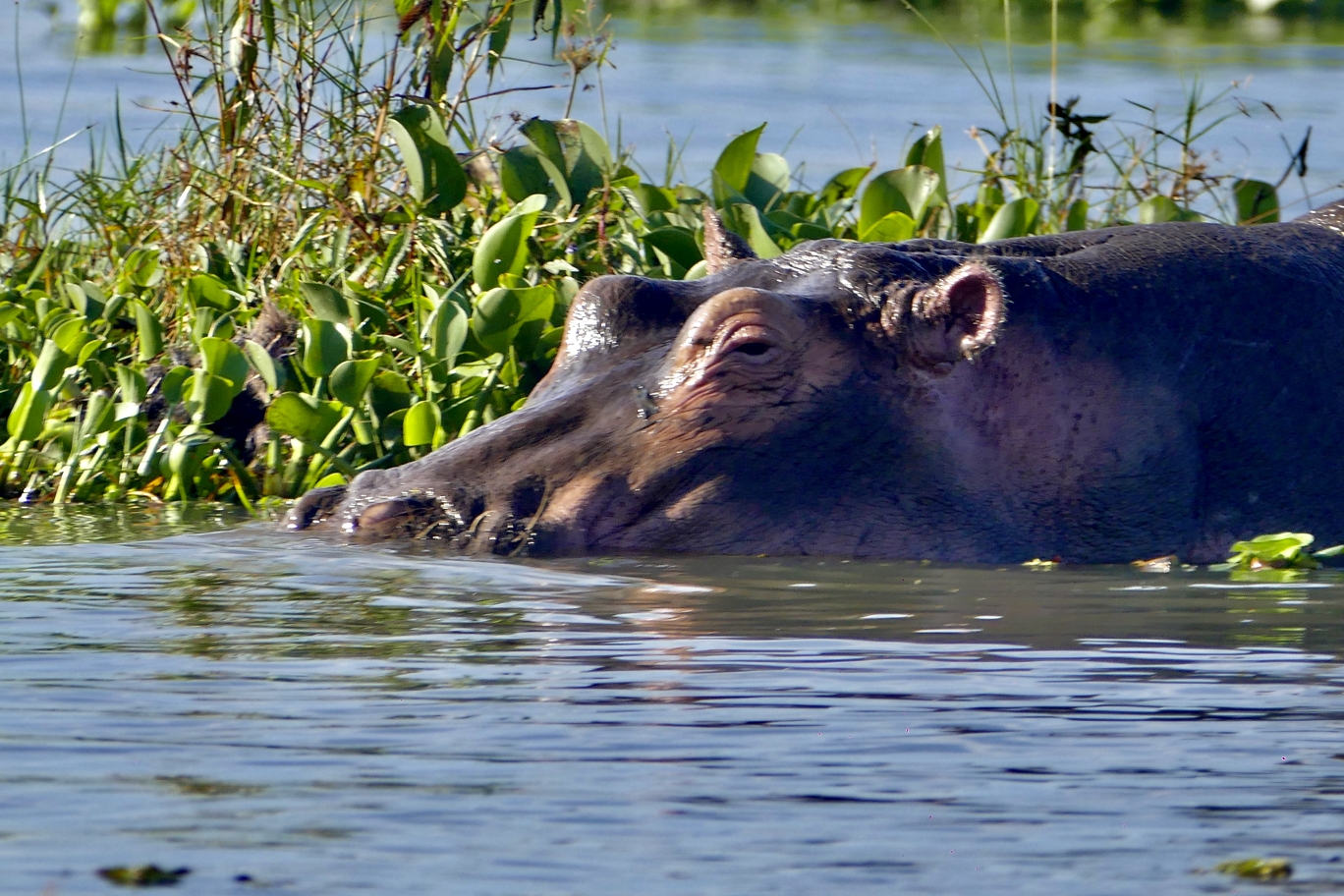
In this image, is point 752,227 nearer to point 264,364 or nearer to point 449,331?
point 449,331

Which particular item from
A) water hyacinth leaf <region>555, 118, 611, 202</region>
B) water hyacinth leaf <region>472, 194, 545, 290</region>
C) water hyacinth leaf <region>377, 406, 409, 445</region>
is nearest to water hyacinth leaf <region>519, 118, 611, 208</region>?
water hyacinth leaf <region>555, 118, 611, 202</region>

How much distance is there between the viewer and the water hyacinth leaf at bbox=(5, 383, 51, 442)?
5.45 metres

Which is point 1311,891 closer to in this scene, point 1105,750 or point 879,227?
point 1105,750

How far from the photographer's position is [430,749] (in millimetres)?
2652

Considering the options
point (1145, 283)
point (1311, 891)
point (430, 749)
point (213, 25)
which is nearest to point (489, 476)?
point (1145, 283)

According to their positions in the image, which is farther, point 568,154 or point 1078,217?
point 1078,217

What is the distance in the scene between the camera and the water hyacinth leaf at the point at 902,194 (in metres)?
6.24

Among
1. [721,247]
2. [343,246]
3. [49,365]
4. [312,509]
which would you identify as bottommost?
[312,509]

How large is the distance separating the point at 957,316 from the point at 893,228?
1503mm

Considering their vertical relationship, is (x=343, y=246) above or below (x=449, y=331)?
above

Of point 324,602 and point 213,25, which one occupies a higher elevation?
point 213,25

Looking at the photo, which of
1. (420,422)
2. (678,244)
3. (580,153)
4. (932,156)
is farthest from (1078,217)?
(420,422)

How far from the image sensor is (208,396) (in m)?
5.34

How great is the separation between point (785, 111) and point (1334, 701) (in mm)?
10962
